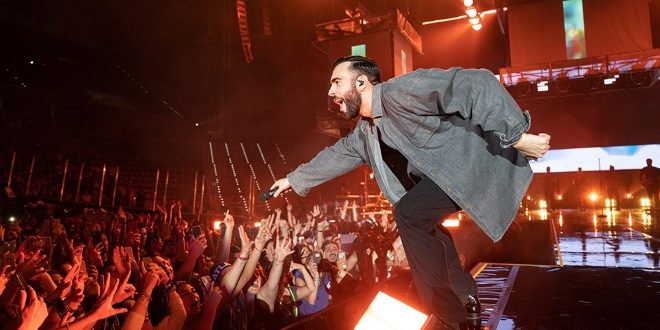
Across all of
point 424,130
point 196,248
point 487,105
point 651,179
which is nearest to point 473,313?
point 424,130

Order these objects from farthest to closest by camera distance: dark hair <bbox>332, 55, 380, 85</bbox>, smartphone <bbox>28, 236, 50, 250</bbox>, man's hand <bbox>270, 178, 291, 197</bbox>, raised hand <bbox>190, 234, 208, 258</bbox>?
smartphone <bbox>28, 236, 50, 250</bbox>
raised hand <bbox>190, 234, 208, 258</bbox>
man's hand <bbox>270, 178, 291, 197</bbox>
dark hair <bbox>332, 55, 380, 85</bbox>

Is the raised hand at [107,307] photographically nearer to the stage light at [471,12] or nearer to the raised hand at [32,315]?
the raised hand at [32,315]

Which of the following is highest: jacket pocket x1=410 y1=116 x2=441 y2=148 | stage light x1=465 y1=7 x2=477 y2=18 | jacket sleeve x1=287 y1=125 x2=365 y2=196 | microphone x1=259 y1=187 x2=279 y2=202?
stage light x1=465 y1=7 x2=477 y2=18

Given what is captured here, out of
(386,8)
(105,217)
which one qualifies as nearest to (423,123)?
(105,217)

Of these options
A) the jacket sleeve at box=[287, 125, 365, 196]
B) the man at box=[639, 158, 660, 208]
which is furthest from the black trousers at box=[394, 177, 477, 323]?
the man at box=[639, 158, 660, 208]

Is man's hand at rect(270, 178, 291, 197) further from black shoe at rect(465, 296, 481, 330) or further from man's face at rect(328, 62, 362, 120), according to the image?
black shoe at rect(465, 296, 481, 330)

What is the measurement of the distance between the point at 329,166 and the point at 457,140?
0.97m

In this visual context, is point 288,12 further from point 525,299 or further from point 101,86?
point 525,299

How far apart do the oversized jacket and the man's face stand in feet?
0.59

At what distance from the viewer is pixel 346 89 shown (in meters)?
2.38

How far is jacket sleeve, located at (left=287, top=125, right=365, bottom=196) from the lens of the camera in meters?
2.79

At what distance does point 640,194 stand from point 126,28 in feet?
66.5

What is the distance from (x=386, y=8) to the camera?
1441cm

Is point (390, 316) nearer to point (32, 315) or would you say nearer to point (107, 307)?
point (107, 307)
